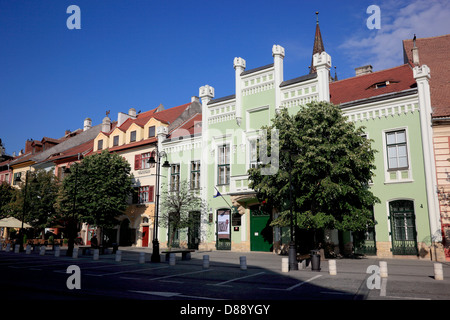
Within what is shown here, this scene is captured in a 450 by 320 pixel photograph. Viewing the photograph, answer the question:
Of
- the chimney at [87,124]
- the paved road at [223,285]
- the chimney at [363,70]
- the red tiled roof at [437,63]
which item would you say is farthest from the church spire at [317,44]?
the paved road at [223,285]

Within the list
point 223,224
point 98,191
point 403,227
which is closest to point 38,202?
point 98,191

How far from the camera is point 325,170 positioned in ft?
62.1

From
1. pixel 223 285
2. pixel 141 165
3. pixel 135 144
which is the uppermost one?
pixel 135 144

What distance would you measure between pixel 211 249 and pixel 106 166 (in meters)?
12.6

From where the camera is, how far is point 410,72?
84.9ft

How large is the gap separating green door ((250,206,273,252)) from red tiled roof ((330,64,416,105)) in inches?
387

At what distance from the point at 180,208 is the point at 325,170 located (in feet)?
45.6

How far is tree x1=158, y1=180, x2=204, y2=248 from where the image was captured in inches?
1118

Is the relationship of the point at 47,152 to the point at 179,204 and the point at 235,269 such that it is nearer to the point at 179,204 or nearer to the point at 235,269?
the point at 179,204

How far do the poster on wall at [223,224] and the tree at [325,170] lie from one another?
335 inches

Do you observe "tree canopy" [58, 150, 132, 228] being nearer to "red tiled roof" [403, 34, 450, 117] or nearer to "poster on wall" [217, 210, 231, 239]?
"poster on wall" [217, 210, 231, 239]

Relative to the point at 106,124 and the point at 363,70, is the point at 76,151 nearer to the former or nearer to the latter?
the point at 106,124

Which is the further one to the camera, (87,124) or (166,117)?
(87,124)
